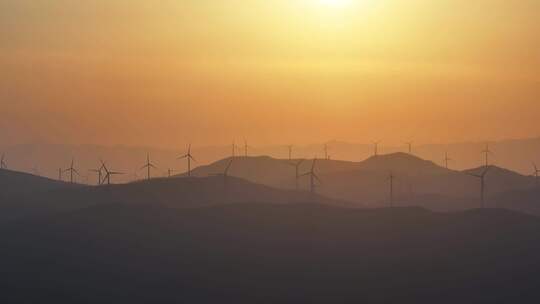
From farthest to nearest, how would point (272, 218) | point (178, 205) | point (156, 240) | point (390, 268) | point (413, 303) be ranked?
point (178, 205), point (272, 218), point (156, 240), point (390, 268), point (413, 303)

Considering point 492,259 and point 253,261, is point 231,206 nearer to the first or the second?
point 253,261

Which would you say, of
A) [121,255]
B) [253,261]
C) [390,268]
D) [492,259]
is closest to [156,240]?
[121,255]

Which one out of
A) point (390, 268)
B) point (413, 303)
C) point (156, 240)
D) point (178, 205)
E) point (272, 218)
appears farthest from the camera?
point (178, 205)

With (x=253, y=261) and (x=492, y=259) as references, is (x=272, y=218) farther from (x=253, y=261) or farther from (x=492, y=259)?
(x=492, y=259)

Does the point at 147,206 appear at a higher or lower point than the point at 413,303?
higher

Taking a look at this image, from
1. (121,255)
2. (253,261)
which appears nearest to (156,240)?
(121,255)

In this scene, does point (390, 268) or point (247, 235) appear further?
point (247, 235)
